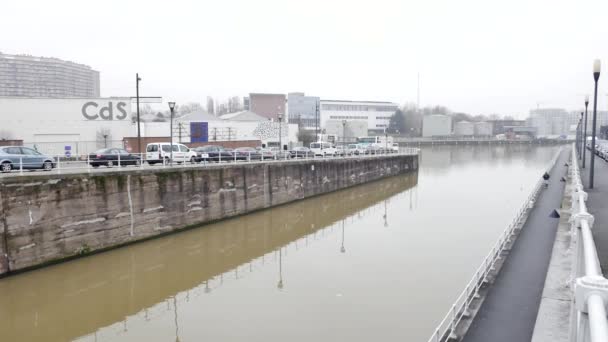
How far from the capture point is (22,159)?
20.3 meters

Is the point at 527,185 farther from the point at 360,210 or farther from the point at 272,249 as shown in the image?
the point at 272,249

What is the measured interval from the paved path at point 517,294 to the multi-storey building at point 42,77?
14068 centimetres

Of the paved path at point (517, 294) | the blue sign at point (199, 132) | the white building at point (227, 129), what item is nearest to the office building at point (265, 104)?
the white building at point (227, 129)

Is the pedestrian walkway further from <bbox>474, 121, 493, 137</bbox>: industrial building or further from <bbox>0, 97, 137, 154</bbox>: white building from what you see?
<bbox>474, 121, 493, 137</bbox>: industrial building

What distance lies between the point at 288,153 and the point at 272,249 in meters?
17.6

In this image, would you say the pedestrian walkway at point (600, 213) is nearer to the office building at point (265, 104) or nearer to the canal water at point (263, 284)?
the canal water at point (263, 284)

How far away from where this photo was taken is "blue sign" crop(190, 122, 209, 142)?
52037 mm

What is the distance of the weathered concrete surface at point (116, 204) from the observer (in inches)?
677

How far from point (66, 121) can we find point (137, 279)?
27.4 metres

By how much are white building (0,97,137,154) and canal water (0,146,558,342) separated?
1944cm

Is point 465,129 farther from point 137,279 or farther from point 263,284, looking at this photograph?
point 137,279

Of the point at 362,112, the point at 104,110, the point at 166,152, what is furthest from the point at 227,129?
the point at 362,112

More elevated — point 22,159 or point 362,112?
point 362,112

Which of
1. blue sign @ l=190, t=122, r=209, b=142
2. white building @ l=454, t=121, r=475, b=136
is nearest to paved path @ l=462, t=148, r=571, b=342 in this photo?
blue sign @ l=190, t=122, r=209, b=142
